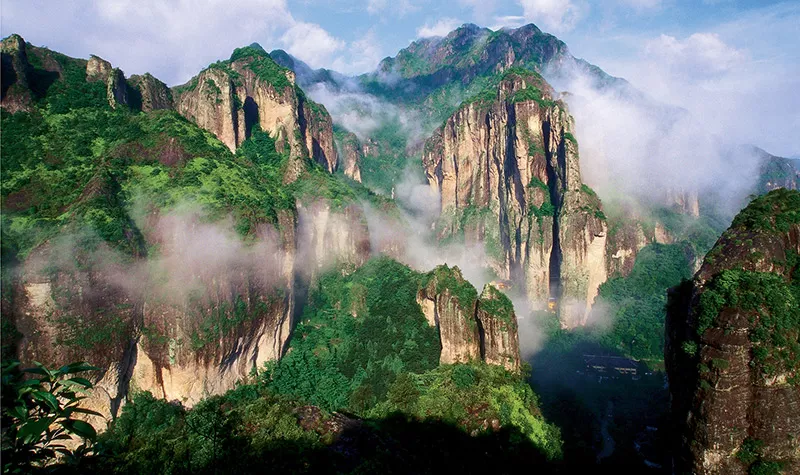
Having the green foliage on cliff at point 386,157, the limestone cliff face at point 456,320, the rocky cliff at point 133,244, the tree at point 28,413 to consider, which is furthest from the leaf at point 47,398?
the green foliage on cliff at point 386,157

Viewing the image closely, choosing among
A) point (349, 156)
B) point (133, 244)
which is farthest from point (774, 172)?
point (133, 244)

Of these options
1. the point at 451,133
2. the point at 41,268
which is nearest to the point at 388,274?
the point at 41,268

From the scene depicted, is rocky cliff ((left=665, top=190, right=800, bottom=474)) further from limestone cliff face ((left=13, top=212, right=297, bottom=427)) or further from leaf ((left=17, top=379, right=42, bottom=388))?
A: limestone cliff face ((left=13, top=212, right=297, bottom=427))

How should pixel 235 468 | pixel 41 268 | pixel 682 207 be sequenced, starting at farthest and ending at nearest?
1. pixel 682 207
2. pixel 41 268
3. pixel 235 468

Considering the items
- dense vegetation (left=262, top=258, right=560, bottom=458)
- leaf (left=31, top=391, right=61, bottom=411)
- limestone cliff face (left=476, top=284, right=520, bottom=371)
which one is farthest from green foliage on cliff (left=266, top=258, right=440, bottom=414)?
leaf (left=31, top=391, right=61, bottom=411)

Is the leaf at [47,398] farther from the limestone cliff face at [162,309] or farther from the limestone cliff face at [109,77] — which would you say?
the limestone cliff face at [109,77]

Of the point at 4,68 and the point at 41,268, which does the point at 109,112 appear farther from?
the point at 41,268

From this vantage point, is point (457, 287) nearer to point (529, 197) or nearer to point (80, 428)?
point (80, 428)

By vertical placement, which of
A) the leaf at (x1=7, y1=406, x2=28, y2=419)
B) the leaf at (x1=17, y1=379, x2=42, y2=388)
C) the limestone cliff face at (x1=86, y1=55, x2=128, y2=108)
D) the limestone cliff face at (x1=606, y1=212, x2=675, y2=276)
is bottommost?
the leaf at (x1=7, y1=406, x2=28, y2=419)
